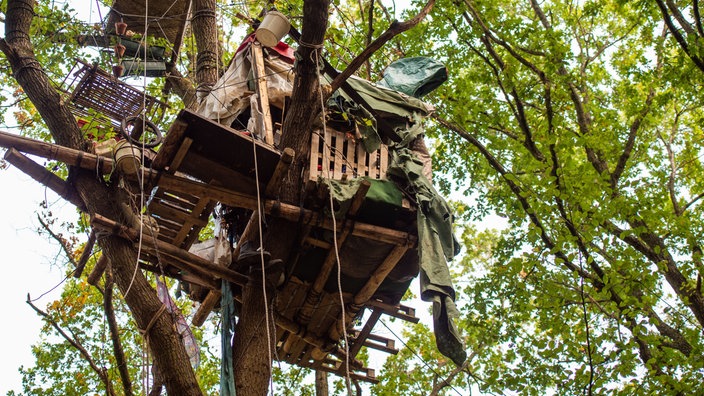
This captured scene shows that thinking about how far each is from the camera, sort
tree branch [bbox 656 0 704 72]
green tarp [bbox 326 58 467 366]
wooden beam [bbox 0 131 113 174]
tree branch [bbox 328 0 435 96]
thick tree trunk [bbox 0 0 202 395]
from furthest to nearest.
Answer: tree branch [bbox 656 0 704 72] → green tarp [bbox 326 58 467 366] → wooden beam [bbox 0 131 113 174] → tree branch [bbox 328 0 435 96] → thick tree trunk [bbox 0 0 202 395]

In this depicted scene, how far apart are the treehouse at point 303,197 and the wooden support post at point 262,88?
0.05 feet

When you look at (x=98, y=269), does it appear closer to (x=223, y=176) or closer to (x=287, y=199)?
(x=223, y=176)

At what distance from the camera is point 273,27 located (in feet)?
20.2

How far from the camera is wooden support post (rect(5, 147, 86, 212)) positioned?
17.6ft

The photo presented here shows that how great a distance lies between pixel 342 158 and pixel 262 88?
3.48 ft

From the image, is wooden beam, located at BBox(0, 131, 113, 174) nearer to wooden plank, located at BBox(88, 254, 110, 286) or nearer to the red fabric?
wooden plank, located at BBox(88, 254, 110, 286)

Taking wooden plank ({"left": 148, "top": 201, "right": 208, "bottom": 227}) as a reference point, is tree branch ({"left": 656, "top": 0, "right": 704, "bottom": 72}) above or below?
above

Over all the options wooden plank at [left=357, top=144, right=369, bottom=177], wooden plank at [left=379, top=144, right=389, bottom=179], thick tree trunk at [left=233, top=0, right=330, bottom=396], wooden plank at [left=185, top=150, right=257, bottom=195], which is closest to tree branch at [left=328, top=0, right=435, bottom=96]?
thick tree trunk at [left=233, top=0, right=330, bottom=396]

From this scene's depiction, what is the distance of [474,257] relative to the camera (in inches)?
645

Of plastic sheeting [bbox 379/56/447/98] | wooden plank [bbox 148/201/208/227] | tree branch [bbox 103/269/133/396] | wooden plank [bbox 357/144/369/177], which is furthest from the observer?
plastic sheeting [bbox 379/56/447/98]

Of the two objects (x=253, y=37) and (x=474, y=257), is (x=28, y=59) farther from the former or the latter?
(x=474, y=257)

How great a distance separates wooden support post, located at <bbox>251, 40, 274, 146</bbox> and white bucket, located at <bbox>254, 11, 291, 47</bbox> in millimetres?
409

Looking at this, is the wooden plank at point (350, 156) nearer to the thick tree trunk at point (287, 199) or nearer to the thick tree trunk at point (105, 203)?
the thick tree trunk at point (287, 199)

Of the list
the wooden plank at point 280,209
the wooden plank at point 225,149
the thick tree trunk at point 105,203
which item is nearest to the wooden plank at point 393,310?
the wooden plank at point 280,209
